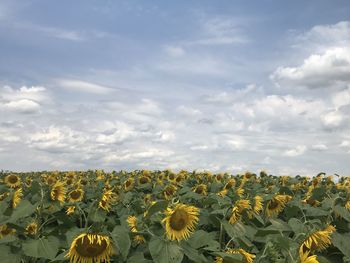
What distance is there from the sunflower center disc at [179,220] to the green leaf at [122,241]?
0.75 metres

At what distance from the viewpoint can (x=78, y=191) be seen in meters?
9.49

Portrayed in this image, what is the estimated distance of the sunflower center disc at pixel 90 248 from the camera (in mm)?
4609

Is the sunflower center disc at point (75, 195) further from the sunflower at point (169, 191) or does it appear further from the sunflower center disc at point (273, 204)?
the sunflower center disc at point (273, 204)

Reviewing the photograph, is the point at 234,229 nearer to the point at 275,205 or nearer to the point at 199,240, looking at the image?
the point at 199,240

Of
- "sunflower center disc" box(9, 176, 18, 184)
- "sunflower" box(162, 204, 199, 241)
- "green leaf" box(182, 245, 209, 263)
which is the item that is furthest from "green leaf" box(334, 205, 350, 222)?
"sunflower center disc" box(9, 176, 18, 184)

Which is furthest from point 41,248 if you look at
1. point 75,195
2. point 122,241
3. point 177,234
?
point 75,195

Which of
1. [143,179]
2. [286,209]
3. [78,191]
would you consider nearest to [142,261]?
[286,209]

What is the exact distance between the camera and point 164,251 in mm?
4785

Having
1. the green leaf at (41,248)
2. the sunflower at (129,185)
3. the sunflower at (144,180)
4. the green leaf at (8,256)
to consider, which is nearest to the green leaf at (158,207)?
the green leaf at (41,248)

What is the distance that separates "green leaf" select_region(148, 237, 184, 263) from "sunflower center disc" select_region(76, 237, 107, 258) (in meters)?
0.45

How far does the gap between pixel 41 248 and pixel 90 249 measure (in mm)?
852

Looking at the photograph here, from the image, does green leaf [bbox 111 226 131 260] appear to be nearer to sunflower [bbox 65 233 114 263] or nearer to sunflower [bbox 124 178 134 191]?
sunflower [bbox 65 233 114 263]

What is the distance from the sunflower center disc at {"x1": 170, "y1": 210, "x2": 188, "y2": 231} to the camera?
5434mm

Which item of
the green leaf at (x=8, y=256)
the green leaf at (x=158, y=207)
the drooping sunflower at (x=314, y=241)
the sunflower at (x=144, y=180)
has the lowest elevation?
the green leaf at (x=8, y=256)
